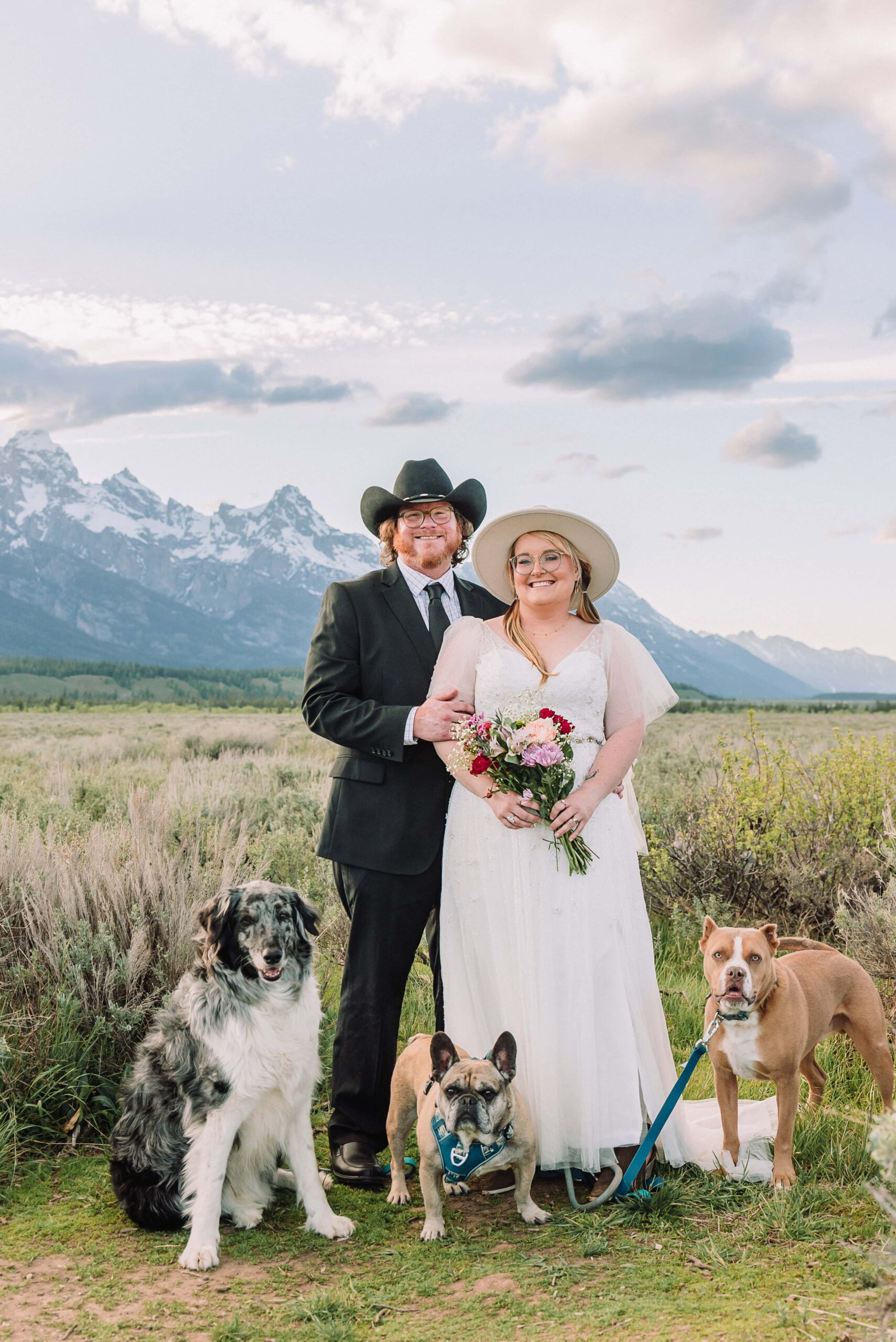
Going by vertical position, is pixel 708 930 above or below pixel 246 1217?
above

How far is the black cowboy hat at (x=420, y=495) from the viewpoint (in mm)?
5160

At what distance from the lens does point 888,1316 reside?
286 centimetres

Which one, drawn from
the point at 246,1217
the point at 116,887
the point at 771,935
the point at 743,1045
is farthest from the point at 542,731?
the point at 116,887

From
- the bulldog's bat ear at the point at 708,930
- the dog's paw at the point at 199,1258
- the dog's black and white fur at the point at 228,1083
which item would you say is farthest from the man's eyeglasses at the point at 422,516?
the dog's paw at the point at 199,1258

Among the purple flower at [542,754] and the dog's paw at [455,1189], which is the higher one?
the purple flower at [542,754]

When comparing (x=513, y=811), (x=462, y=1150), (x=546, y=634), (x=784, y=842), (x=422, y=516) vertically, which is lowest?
(x=462, y=1150)

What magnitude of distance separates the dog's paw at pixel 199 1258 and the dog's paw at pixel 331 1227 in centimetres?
45

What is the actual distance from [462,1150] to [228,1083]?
37.8 inches

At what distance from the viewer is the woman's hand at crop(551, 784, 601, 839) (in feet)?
14.8

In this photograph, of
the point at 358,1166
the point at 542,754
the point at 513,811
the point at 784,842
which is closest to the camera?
the point at 542,754

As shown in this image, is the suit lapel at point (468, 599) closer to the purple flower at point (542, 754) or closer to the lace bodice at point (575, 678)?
the lace bodice at point (575, 678)

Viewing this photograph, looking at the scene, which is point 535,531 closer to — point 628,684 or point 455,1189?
point 628,684

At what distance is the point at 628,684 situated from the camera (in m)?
4.90

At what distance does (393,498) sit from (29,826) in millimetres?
5360
